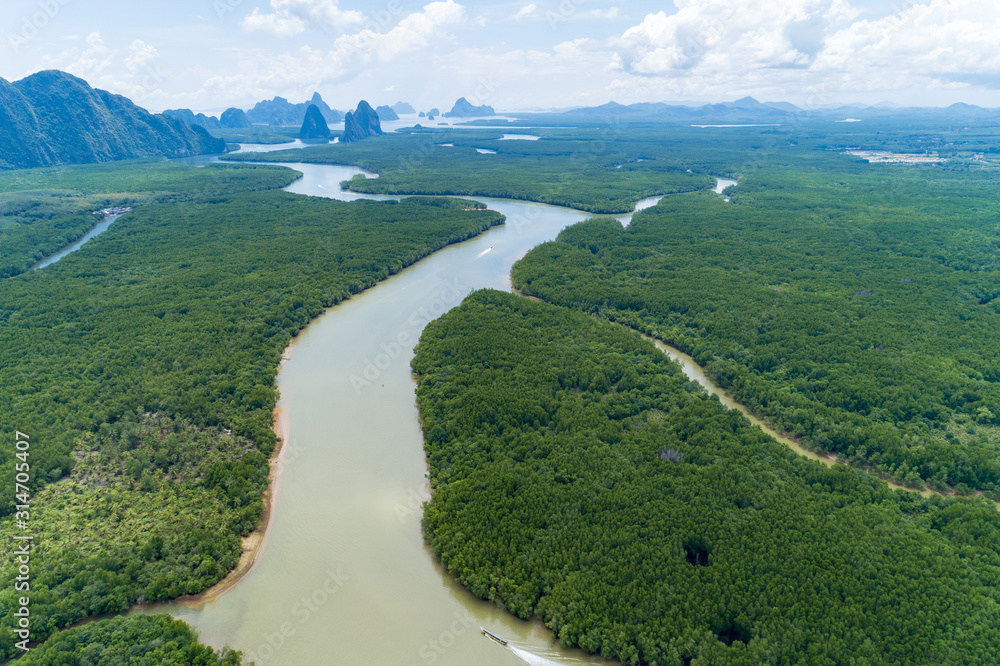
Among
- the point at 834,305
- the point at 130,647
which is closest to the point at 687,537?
the point at 130,647

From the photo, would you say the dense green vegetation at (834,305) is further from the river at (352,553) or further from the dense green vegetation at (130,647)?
the dense green vegetation at (130,647)

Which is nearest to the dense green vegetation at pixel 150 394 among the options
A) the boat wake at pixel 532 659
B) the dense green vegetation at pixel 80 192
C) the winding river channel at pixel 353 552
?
the winding river channel at pixel 353 552

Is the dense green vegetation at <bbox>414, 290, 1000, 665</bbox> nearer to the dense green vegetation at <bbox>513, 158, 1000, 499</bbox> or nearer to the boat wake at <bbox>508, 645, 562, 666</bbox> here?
the boat wake at <bbox>508, 645, 562, 666</bbox>

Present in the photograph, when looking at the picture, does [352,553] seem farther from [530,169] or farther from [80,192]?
[530,169]

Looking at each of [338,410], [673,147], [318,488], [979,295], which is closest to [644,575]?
[318,488]

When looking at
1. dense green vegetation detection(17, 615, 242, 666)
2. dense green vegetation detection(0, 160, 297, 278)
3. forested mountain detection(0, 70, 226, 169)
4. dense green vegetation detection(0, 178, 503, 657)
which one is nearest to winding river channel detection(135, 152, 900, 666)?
dense green vegetation detection(17, 615, 242, 666)

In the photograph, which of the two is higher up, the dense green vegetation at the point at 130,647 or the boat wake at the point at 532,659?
the dense green vegetation at the point at 130,647
